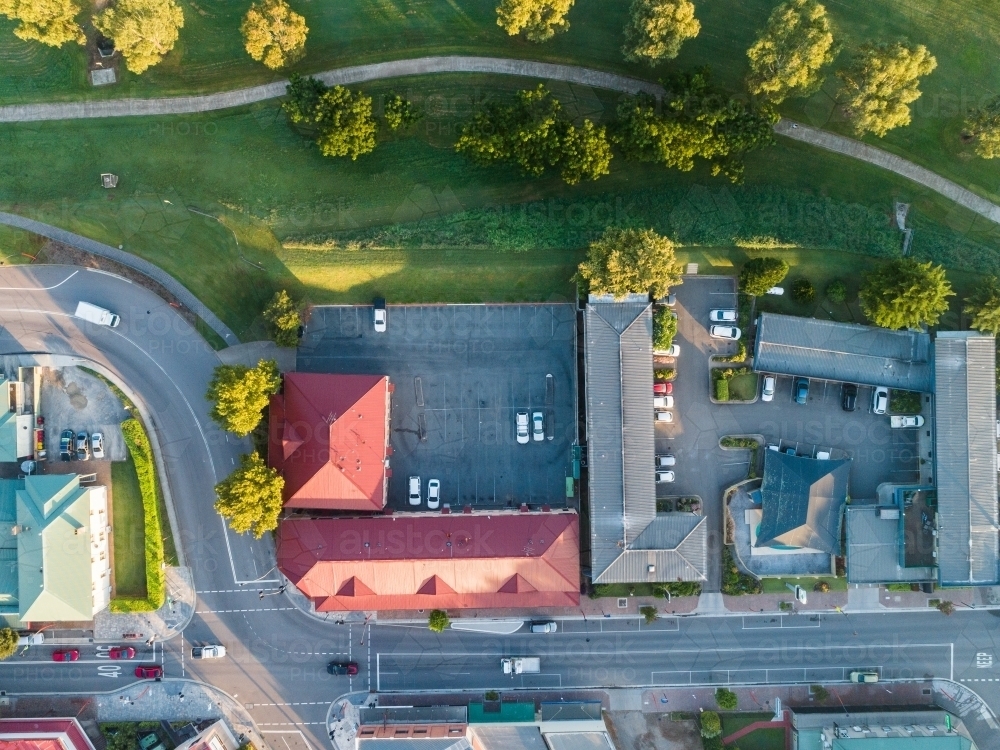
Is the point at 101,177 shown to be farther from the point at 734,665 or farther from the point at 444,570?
the point at 734,665

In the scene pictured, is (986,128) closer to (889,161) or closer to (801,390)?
(889,161)

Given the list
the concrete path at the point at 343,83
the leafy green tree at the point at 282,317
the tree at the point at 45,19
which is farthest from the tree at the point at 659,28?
the tree at the point at 45,19

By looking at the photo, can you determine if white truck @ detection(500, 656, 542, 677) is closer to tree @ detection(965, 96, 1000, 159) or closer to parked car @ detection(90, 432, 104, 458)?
parked car @ detection(90, 432, 104, 458)

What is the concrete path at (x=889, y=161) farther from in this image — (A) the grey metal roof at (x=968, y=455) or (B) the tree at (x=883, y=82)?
(A) the grey metal roof at (x=968, y=455)

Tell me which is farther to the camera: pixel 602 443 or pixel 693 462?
pixel 693 462

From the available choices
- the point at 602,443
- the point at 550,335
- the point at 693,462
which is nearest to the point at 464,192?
the point at 550,335

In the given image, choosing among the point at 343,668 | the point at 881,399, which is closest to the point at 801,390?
the point at 881,399
